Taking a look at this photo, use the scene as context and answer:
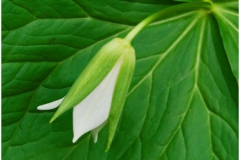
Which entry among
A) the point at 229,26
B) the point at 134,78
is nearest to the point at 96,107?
the point at 134,78

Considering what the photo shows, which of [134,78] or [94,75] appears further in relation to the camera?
[134,78]

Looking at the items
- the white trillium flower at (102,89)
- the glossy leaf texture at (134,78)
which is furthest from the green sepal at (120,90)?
the glossy leaf texture at (134,78)

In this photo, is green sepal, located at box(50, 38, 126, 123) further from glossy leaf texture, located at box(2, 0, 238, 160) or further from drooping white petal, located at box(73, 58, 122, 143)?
glossy leaf texture, located at box(2, 0, 238, 160)

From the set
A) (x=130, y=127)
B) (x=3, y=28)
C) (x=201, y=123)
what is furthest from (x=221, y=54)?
(x=3, y=28)

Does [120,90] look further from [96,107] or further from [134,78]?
[134,78]

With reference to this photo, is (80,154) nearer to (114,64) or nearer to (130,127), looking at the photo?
(130,127)

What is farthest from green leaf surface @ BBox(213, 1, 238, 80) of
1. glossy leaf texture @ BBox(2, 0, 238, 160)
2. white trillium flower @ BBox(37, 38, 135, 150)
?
white trillium flower @ BBox(37, 38, 135, 150)

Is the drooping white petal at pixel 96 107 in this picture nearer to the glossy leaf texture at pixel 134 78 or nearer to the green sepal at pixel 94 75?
the green sepal at pixel 94 75
